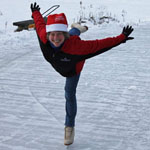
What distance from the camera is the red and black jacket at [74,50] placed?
3.50 meters

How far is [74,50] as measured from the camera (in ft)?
11.5

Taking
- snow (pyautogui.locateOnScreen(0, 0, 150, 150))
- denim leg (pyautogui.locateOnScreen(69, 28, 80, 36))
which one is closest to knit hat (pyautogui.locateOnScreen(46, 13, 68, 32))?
denim leg (pyautogui.locateOnScreen(69, 28, 80, 36))

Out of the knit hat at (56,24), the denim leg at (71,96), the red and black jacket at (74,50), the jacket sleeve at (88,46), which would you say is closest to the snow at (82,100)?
the denim leg at (71,96)

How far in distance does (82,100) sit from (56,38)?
224cm

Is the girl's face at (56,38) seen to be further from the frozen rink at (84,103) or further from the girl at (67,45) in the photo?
the frozen rink at (84,103)

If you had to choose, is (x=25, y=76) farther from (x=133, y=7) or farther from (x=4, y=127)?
(x=133, y=7)

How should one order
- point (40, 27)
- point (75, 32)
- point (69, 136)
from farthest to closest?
point (69, 136), point (75, 32), point (40, 27)

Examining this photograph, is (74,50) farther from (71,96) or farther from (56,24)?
(71,96)

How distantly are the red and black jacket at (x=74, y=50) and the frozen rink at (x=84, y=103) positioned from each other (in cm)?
100

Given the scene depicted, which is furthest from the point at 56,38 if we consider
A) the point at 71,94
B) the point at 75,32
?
the point at 71,94

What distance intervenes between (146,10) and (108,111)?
1334 cm

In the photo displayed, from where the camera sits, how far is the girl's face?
11.4ft

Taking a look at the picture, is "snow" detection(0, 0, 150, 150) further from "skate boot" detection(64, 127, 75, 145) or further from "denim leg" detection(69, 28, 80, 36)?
"denim leg" detection(69, 28, 80, 36)

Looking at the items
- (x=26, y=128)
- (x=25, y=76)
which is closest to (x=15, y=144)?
(x=26, y=128)
